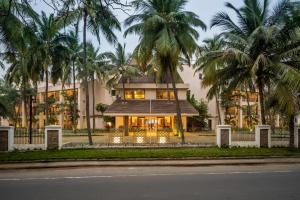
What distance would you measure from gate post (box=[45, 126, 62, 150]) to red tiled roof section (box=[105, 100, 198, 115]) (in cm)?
1406

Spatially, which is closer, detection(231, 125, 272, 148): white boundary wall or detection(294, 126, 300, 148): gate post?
detection(231, 125, 272, 148): white boundary wall

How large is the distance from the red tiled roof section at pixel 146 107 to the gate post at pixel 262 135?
13581mm

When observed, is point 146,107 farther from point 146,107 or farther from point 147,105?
point 147,105

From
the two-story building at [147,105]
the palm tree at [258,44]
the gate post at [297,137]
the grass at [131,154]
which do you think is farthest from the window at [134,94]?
the grass at [131,154]

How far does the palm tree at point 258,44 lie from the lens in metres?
18.7

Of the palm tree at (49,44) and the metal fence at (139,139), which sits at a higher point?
the palm tree at (49,44)

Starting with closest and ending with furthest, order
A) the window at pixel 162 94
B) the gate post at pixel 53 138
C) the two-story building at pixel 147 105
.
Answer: the gate post at pixel 53 138 < the two-story building at pixel 147 105 < the window at pixel 162 94

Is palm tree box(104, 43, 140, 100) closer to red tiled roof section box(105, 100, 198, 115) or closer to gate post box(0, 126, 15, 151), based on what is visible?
red tiled roof section box(105, 100, 198, 115)

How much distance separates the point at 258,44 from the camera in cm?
1966

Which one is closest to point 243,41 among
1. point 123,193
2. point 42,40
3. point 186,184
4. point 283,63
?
point 283,63

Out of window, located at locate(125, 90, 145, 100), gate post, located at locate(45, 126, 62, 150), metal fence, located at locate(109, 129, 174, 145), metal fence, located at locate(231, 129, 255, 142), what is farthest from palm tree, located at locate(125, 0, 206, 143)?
window, located at locate(125, 90, 145, 100)

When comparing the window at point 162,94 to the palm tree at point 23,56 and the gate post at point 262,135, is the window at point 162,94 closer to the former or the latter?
the palm tree at point 23,56

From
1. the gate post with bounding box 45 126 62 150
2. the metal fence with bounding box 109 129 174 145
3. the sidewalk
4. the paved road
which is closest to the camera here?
the paved road

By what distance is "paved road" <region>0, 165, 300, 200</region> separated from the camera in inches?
326
